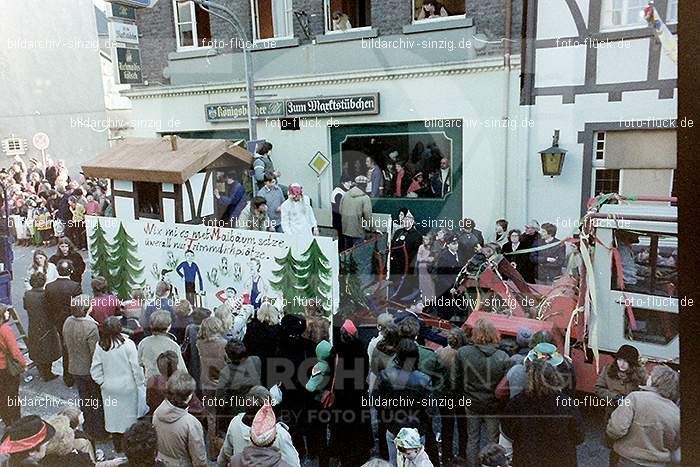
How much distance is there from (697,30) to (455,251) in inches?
49.7

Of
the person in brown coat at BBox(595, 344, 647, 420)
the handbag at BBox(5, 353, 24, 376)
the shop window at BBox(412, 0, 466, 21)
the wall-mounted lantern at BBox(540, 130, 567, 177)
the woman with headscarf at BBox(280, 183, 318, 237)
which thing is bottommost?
the handbag at BBox(5, 353, 24, 376)

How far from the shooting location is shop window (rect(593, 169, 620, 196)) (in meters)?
2.24

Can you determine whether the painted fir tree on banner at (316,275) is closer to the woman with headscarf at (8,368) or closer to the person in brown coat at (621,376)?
the person in brown coat at (621,376)

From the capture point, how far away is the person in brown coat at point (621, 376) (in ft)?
7.55

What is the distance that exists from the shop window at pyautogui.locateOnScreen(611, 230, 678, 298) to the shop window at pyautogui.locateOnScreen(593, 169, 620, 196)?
0.22 m

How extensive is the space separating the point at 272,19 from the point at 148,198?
3.67ft

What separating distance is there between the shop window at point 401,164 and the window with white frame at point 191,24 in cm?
85

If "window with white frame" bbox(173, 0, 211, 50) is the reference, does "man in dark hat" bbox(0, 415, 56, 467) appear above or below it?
below

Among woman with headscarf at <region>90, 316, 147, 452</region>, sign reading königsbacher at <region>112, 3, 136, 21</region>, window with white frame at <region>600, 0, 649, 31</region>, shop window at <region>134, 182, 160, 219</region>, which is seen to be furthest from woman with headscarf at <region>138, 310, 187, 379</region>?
window with white frame at <region>600, 0, 649, 31</region>

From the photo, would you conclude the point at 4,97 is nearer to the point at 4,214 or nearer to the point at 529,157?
the point at 4,214

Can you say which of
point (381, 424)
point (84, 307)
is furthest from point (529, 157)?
point (84, 307)

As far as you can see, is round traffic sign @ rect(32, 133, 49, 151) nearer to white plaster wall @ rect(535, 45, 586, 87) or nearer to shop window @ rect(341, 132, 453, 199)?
shop window @ rect(341, 132, 453, 199)

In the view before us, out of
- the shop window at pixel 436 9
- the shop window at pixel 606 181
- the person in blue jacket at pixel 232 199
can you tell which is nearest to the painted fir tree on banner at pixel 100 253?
the person in blue jacket at pixel 232 199

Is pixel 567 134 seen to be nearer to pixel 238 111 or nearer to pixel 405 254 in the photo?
pixel 405 254
